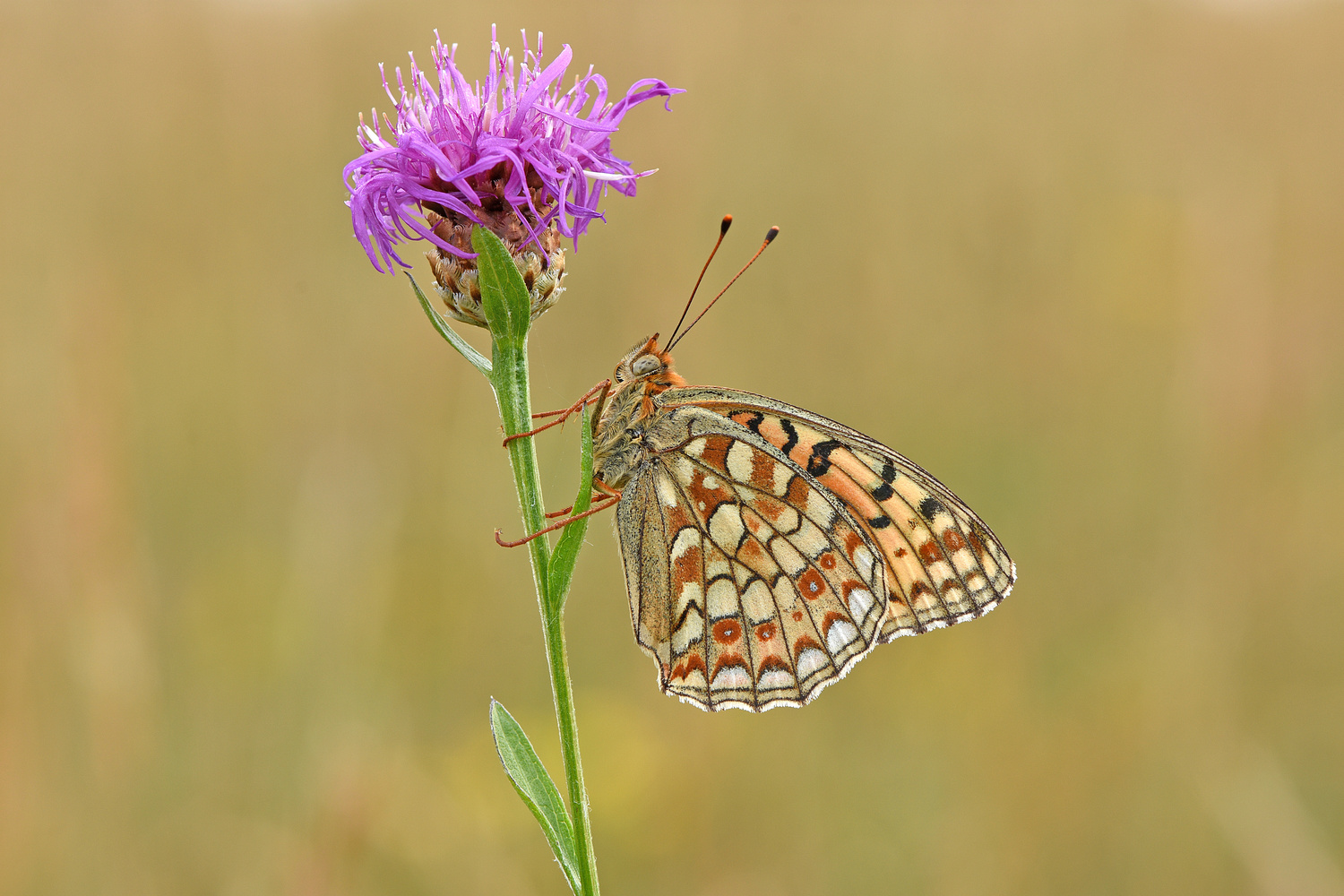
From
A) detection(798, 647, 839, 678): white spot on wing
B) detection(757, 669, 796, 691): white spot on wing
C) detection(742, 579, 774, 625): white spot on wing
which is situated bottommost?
detection(757, 669, 796, 691): white spot on wing

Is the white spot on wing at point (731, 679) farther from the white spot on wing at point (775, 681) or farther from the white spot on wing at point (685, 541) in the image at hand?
the white spot on wing at point (685, 541)

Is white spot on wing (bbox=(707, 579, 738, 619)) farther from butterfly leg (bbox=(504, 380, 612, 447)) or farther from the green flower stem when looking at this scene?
the green flower stem

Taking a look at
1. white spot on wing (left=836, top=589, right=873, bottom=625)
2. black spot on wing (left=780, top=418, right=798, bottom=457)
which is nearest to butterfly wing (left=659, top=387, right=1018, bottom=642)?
black spot on wing (left=780, top=418, right=798, bottom=457)

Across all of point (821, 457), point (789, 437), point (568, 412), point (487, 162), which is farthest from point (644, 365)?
point (487, 162)

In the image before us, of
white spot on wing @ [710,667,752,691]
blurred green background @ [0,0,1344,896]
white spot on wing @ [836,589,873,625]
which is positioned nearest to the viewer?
white spot on wing @ [710,667,752,691]

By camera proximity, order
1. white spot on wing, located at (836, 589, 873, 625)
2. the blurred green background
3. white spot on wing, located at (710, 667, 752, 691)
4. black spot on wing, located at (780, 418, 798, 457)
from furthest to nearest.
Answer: the blurred green background
black spot on wing, located at (780, 418, 798, 457)
white spot on wing, located at (836, 589, 873, 625)
white spot on wing, located at (710, 667, 752, 691)

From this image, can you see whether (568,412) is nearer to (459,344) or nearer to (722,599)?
(459,344)

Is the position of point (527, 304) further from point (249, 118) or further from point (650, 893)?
point (249, 118)
